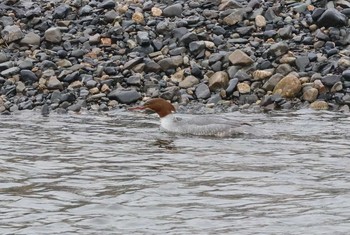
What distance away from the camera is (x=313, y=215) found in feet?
28.1

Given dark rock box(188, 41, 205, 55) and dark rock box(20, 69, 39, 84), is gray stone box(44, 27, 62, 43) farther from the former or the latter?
dark rock box(188, 41, 205, 55)

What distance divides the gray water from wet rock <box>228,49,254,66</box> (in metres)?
1.98

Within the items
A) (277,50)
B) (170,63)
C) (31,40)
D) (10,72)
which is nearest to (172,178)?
(170,63)

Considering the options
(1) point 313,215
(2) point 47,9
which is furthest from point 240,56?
(1) point 313,215

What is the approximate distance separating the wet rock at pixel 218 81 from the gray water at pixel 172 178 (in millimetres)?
1532

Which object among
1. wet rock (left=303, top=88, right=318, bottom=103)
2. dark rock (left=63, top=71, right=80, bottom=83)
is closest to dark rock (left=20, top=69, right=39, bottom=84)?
dark rock (left=63, top=71, right=80, bottom=83)

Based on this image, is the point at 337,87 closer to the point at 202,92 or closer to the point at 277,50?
the point at 277,50

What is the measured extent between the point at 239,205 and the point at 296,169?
205 centimetres

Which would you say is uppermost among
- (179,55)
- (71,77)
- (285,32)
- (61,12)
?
(61,12)

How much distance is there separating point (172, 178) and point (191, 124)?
12.8 ft

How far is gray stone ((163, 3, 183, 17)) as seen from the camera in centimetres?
1972

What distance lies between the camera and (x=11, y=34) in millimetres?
19016

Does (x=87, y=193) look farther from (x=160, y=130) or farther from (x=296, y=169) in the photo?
(x=160, y=130)

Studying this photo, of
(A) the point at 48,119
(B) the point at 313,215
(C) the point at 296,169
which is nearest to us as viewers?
(B) the point at 313,215
